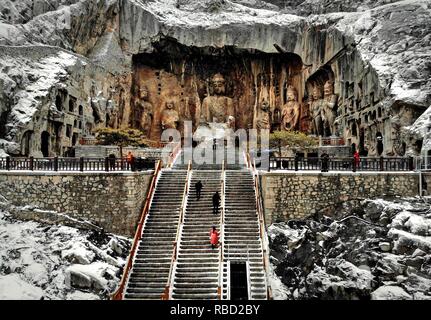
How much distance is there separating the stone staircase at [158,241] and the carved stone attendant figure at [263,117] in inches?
788

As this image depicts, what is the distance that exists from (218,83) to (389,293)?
3004 cm

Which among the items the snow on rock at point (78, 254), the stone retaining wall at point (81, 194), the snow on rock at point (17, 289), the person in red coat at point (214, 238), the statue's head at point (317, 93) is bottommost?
the snow on rock at point (17, 289)

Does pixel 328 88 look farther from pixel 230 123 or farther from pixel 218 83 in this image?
pixel 218 83

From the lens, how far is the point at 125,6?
3653 centimetres

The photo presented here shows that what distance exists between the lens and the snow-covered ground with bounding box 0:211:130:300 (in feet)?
48.1

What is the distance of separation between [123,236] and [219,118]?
24.1m

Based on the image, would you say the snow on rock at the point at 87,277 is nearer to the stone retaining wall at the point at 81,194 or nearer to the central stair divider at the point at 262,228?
the stone retaining wall at the point at 81,194

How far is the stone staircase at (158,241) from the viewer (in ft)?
49.8

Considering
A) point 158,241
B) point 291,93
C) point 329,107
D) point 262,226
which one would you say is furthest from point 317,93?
point 158,241

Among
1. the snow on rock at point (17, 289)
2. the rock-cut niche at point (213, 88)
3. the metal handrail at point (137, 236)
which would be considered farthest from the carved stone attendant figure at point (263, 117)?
the snow on rock at point (17, 289)

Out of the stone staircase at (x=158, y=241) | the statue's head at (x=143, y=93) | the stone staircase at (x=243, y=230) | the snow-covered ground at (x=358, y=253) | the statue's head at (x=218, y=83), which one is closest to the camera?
the snow-covered ground at (x=358, y=253)

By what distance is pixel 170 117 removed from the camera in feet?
129

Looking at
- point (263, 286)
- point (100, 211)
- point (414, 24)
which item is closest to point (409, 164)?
point (263, 286)
